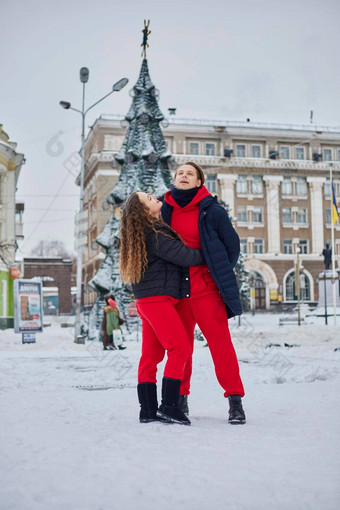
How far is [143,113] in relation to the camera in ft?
59.6

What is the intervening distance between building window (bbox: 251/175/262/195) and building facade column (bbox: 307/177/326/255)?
478 cm

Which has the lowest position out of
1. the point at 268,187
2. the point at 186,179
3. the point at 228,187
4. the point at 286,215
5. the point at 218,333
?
the point at 218,333

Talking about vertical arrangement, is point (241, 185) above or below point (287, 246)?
above

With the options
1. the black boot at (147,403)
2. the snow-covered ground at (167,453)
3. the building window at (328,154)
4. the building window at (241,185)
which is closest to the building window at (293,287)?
the building window at (241,185)

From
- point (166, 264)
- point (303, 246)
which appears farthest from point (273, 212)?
point (166, 264)

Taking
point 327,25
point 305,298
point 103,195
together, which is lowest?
point 305,298

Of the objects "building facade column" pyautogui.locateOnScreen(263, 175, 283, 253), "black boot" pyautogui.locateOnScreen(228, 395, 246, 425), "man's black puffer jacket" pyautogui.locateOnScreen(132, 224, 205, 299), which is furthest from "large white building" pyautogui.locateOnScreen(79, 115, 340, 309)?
"black boot" pyautogui.locateOnScreen(228, 395, 246, 425)

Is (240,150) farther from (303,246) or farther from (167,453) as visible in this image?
(167,453)

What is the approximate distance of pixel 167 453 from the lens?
2.82 meters

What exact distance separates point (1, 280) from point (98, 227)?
23.0 m

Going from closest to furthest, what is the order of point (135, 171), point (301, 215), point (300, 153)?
point (135, 171) < point (301, 215) < point (300, 153)

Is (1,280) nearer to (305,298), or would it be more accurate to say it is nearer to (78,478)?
(78,478)

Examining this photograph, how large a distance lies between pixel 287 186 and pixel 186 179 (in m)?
54.0

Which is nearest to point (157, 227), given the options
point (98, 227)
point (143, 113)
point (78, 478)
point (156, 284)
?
point (156, 284)
